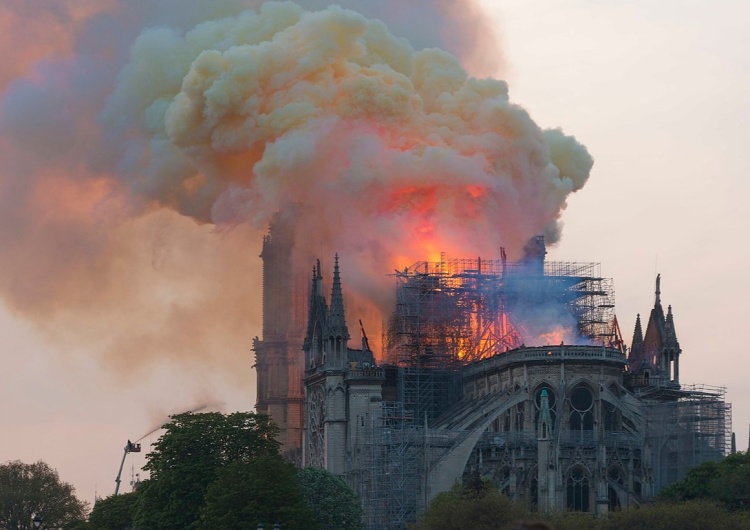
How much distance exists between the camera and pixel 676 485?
135m

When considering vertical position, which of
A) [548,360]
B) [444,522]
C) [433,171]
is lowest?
[444,522]

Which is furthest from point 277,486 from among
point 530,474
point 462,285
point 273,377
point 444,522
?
point 273,377

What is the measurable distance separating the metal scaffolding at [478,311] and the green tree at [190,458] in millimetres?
18362

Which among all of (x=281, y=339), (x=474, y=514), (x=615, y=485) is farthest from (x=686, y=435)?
(x=281, y=339)

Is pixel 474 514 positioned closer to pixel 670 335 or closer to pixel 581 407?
pixel 581 407

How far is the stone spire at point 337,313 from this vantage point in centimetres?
15500

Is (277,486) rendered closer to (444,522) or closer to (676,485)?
(444,522)

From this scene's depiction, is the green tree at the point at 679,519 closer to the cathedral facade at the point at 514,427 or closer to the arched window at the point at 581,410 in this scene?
the cathedral facade at the point at 514,427

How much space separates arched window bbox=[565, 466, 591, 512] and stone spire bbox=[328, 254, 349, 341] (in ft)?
65.8

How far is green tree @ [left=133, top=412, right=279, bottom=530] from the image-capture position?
434ft

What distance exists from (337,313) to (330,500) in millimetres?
24038

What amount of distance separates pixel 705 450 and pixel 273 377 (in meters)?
50.0

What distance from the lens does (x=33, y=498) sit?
170m

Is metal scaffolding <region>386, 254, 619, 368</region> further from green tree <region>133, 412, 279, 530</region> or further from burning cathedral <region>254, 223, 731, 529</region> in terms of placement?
green tree <region>133, 412, 279, 530</region>
